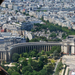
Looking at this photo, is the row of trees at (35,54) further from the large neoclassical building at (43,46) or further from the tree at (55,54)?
the large neoclassical building at (43,46)

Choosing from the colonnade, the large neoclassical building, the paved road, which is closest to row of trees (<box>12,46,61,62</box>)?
the colonnade

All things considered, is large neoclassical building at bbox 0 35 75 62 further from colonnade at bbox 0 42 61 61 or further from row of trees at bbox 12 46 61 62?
row of trees at bbox 12 46 61 62

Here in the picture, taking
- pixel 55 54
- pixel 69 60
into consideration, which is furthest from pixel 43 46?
pixel 69 60

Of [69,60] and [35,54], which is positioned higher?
[35,54]

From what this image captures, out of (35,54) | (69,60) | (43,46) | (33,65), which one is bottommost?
(69,60)

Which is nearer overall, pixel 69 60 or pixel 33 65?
pixel 33 65

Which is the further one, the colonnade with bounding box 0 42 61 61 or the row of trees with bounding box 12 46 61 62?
the colonnade with bounding box 0 42 61 61

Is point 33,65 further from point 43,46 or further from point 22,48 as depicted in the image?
point 43,46

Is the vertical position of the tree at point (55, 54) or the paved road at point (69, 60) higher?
the tree at point (55, 54)

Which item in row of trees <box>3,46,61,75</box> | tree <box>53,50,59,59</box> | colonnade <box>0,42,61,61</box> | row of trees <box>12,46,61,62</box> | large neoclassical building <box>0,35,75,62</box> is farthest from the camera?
large neoclassical building <box>0,35,75,62</box>

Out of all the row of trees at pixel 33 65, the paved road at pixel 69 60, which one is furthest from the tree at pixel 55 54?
the paved road at pixel 69 60

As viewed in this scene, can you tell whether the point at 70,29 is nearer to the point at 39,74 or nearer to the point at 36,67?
the point at 36,67
